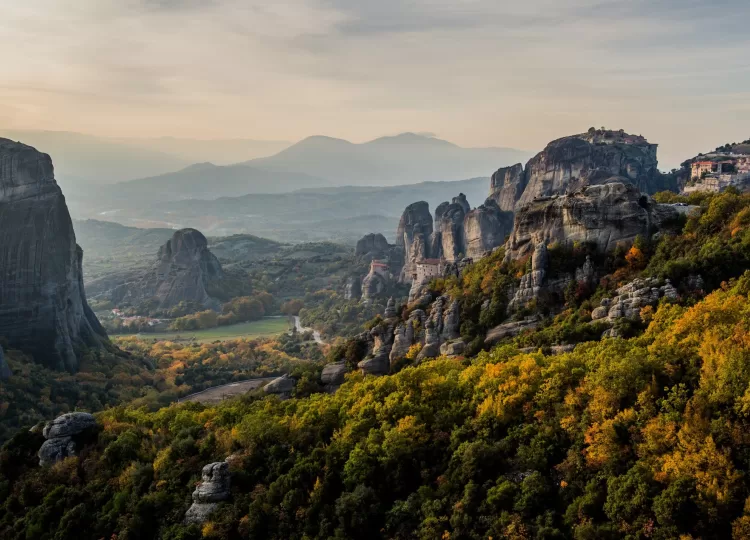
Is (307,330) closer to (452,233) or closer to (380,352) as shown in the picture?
(452,233)

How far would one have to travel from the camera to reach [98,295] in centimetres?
13000

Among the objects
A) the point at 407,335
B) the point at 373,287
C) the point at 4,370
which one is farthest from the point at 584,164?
the point at 4,370

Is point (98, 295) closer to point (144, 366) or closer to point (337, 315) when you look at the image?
point (337, 315)

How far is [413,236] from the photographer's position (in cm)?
11569

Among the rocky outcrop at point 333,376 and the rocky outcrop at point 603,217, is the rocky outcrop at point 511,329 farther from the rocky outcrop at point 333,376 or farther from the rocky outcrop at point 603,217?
the rocky outcrop at point 333,376

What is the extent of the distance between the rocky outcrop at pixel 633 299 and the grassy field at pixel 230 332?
7231 cm

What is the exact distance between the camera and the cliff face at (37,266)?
63.8 metres

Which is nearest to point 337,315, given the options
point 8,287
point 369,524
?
point 8,287

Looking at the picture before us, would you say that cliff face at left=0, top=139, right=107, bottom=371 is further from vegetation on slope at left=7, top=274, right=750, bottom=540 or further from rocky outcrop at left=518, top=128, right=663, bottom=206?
rocky outcrop at left=518, top=128, right=663, bottom=206

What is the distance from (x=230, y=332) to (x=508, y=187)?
52506mm

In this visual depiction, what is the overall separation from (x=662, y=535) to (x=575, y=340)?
1278cm

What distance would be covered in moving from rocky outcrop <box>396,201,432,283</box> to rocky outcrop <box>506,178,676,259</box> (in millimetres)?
71104

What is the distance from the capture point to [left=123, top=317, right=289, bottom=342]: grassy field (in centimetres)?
9619

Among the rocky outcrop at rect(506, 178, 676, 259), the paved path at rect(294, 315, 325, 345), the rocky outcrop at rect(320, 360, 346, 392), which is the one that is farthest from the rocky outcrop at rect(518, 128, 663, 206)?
the rocky outcrop at rect(320, 360, 346, 392)
